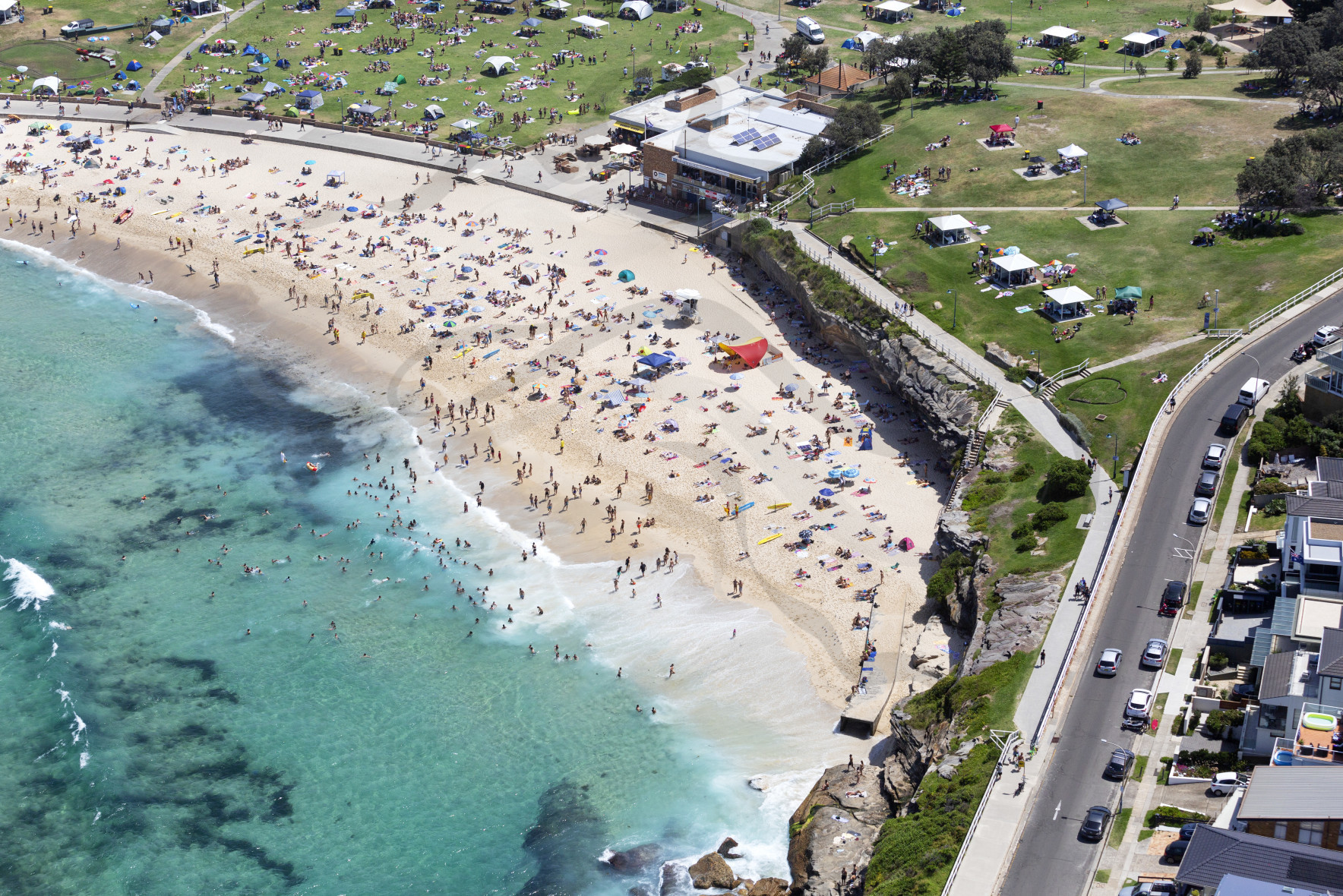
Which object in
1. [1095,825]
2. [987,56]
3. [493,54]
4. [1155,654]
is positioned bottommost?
[1095,825]

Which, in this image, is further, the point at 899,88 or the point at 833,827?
the point at 899,88

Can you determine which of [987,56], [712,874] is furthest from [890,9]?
[712,874]

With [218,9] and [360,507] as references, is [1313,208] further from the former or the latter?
[218,9]

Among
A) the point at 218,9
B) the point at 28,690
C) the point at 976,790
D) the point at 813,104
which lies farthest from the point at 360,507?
the point at 218,9

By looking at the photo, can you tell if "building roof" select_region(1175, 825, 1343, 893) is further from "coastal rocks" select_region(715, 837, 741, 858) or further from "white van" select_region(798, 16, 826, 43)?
"white van" select_region(798, 16, 826, 43)

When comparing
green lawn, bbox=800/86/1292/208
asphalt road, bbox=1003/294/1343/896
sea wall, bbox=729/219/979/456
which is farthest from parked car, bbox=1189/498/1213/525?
green lawn, bbox=800/86/1292/208

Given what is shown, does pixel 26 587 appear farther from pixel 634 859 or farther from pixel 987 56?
pixel 987 56

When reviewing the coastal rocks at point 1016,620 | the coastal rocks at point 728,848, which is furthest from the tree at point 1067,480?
the coastal rocks at point 728,848
